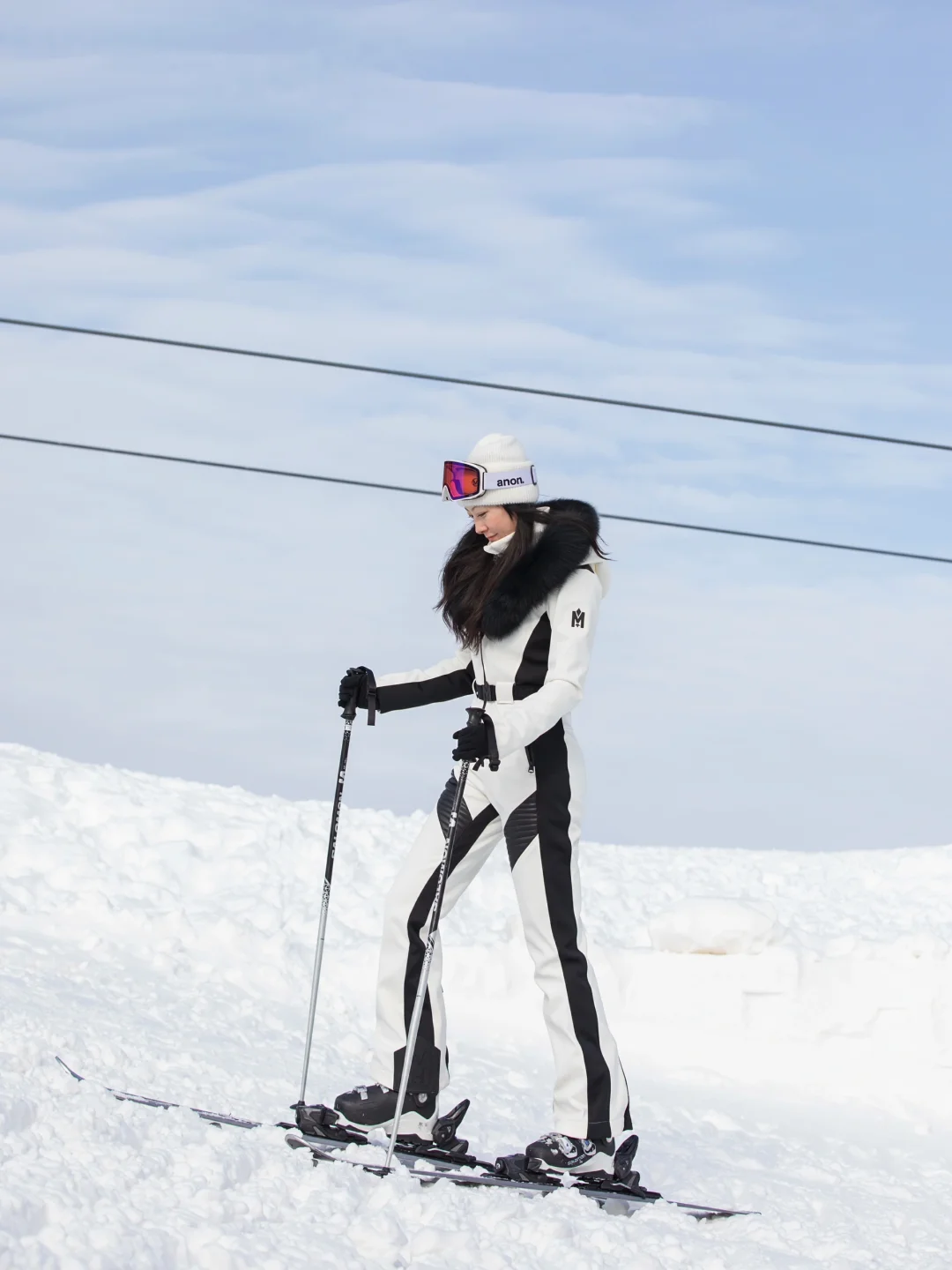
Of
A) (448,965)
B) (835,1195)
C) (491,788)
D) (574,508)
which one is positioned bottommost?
(835,1195)

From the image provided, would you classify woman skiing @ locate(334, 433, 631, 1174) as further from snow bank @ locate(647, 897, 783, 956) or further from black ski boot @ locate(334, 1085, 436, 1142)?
snow bank @ locate(647, 897, 783, 956)

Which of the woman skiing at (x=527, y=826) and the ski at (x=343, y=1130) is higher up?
the woman skiing at (x=527, y=826)

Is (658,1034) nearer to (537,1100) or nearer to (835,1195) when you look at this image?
(537,1100)

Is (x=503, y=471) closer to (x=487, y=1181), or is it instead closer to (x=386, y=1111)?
(x=386, y=1111)

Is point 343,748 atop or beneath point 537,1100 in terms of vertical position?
atop

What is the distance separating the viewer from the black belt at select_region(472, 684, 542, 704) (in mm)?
4453

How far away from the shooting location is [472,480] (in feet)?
14.7

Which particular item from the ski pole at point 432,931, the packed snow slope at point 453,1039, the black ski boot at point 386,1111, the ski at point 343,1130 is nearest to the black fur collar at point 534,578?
the ski pole at point 432,931

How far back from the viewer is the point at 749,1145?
20.4ft

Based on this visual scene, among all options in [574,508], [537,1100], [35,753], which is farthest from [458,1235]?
[35,753]

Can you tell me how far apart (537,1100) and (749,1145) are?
98 centimetres

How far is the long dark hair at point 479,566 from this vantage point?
4.48m

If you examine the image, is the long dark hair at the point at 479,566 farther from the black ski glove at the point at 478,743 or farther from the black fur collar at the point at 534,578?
the black ski glove at the point at 478,743

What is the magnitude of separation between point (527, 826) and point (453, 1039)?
3678mm
